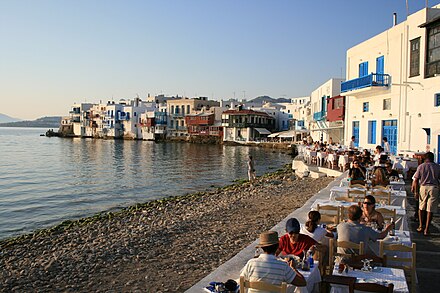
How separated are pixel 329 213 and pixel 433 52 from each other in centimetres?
1313

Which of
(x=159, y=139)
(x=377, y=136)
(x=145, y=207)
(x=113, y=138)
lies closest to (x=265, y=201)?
(x=145, y=207)

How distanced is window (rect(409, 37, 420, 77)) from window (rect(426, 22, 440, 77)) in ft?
3.81

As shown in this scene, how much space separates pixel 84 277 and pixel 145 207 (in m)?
→ 10.7

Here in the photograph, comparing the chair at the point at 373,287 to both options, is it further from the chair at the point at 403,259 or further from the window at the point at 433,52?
the window at the point at 433,52

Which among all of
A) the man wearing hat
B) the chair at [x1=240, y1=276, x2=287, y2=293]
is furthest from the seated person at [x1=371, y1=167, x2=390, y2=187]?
the chair at [x1=240, y1=276, x2=287, y2=293]

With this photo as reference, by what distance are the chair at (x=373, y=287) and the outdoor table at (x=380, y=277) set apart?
0.79 feet

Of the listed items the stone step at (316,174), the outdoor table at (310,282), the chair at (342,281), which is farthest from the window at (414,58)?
the chair at (342,281)

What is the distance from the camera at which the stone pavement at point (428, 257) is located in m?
6.14

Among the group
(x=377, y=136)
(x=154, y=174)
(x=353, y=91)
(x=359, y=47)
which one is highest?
(x=359, y=47)

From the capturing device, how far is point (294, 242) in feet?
17.8

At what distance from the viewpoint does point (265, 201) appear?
55.5 ft

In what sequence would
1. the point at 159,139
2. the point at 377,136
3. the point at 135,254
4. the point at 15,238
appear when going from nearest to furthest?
the point at 135,254 < the point at 15,238 < the point at 377,136 < the point at 159,139

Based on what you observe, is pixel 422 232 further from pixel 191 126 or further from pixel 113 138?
pixel 113 138

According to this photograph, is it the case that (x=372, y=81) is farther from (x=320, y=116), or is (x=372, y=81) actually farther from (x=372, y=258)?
(x=320, y=116)
